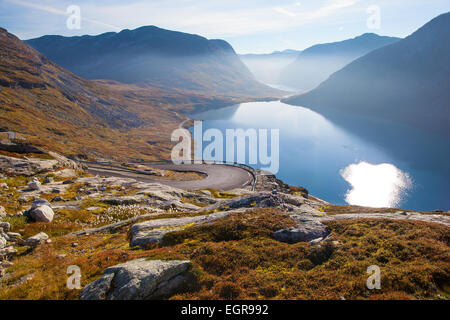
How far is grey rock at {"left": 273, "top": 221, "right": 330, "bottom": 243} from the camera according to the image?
15633mm

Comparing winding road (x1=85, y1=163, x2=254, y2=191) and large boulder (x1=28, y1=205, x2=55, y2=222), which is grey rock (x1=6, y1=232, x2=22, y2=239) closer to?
large boulder (x1=28, y1=205, x2=55, y2=222)

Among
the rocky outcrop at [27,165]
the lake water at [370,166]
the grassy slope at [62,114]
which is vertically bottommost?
the lake water at [370,166]

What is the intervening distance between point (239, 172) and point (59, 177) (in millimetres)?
43943

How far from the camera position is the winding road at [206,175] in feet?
194

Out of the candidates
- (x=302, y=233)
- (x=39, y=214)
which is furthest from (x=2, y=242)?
(x=302, y=233)

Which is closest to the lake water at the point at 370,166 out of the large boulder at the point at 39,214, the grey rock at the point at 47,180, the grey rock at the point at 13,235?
the grey rock at the point at 47,180

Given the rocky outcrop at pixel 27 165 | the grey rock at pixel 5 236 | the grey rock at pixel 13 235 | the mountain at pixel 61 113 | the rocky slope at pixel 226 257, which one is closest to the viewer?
the rocky slope at pixel 226 257

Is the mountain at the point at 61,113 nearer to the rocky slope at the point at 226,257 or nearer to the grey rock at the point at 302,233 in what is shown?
the rocky slope at the point at 226,257

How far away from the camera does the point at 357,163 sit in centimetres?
11675

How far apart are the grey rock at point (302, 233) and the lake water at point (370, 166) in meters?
74.7

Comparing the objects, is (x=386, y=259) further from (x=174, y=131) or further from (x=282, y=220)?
(x=174, y=131)

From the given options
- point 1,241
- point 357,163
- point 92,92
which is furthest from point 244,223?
point 92,92

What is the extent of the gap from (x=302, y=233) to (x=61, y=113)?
169807 mm
